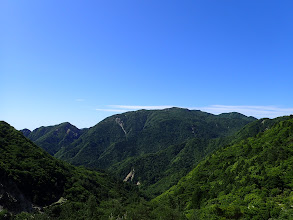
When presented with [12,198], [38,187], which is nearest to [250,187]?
[38,187]

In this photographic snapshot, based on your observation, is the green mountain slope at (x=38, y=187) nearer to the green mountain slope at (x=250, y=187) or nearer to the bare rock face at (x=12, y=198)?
the bare rock face at (x=12, y=198)

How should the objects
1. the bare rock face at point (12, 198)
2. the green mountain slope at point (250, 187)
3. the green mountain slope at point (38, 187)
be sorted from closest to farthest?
the green mountain slope at point (250, 187), the bare rock face at point (12, 198), the green mountain slope at point (38, 187)

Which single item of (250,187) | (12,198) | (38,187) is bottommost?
(12,198)

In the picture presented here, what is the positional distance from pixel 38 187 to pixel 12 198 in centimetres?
1324

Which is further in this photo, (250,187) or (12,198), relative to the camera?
(12,198)

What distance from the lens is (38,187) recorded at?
9281 centimetres

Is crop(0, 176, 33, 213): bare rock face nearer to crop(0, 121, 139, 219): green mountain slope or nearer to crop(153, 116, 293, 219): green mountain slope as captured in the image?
crop(0, 121, 139, 219): green mountain slope

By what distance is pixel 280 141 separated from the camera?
277 feet

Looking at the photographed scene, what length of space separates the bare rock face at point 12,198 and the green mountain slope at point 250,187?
61131 mm

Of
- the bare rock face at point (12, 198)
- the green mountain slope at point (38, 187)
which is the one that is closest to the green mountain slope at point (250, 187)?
the green mountain slope at point (38, 187)

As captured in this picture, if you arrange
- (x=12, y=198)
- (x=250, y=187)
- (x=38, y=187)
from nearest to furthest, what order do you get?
1. (x=250, y=187)
2. (x=12, y=198)
3. (x=38, y=187)

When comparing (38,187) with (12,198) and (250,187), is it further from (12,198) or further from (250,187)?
(250,187)

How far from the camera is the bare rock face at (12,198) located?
76.6 metres

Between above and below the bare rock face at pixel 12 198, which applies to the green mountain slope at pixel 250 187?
above
